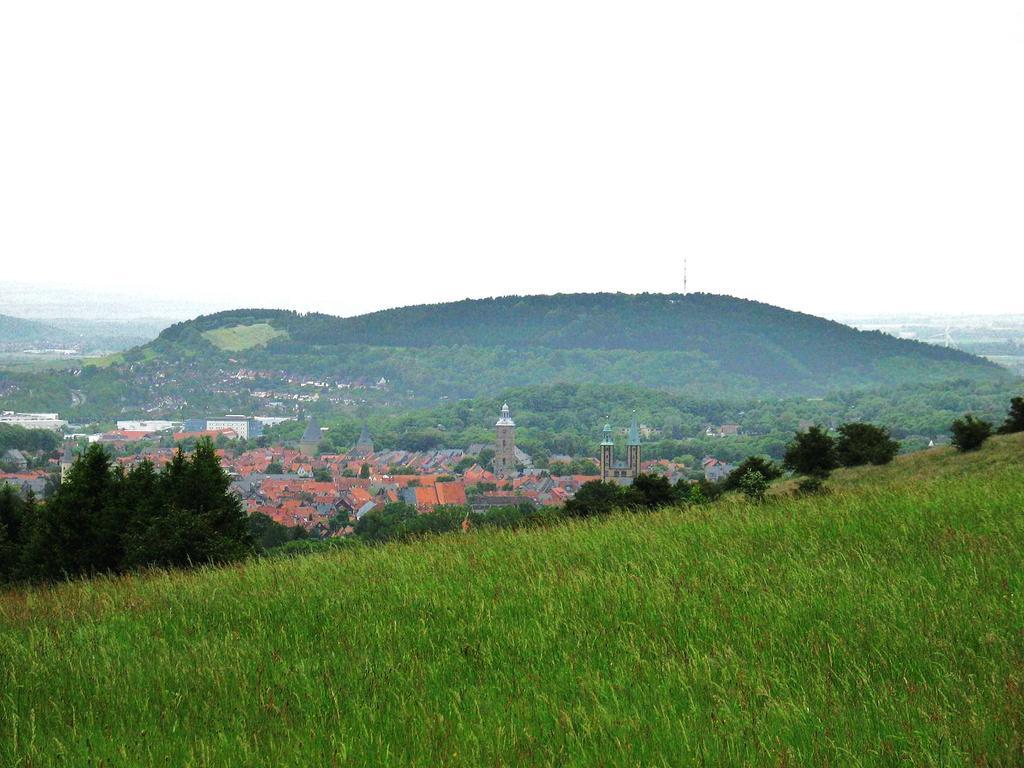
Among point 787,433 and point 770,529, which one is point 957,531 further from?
point 787,433

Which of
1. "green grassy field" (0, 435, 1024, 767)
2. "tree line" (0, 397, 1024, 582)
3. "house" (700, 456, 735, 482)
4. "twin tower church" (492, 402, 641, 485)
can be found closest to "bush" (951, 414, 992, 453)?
"tree line" (0, 397, 1024, 582)

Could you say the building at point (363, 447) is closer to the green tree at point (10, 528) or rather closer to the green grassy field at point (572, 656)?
the green tree at point (10, 528)

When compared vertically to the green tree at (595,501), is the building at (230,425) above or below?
below

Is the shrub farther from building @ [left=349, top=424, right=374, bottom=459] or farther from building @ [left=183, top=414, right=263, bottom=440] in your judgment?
building @ [left=183, top=414, right=263, bottom=440]

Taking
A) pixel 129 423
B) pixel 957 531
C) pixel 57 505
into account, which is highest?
pixel 957 531

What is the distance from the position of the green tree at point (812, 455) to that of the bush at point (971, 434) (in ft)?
7.47

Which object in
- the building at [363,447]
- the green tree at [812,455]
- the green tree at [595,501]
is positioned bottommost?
the building at [363,447]

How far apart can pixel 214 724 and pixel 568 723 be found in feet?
5.23

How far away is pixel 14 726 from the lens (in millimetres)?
4605

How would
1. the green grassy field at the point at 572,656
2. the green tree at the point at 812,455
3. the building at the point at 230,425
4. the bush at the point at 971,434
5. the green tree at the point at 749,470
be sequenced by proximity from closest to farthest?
the green grassy field at the point at 572,656, the bush at the point at 971,434, the green tree at the point at 749,470, the green tree at the point at 812,455, the building at the point at 230,425

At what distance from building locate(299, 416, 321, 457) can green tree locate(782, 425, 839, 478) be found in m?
104

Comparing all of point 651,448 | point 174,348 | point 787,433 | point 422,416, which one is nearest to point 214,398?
point 174,348

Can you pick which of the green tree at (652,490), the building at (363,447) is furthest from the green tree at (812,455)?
the building at (363,447)

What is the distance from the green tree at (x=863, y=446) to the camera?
60.5 ft
